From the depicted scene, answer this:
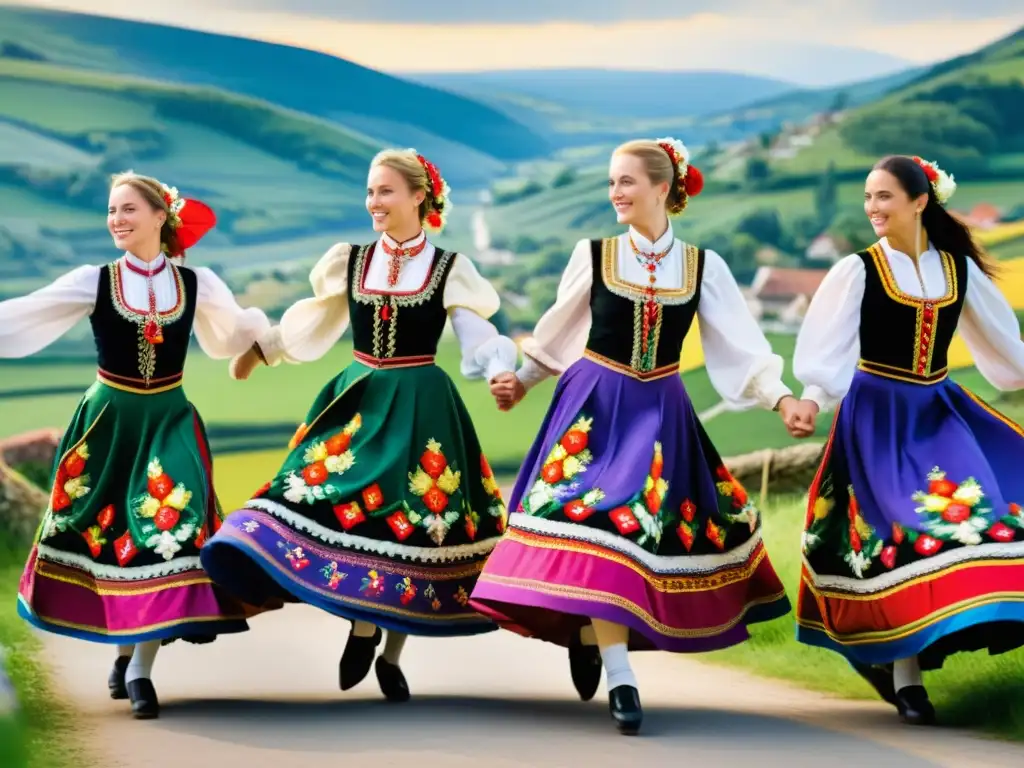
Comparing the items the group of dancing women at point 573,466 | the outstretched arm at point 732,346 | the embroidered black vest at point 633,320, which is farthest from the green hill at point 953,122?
the embroidered black vest at point 633,320

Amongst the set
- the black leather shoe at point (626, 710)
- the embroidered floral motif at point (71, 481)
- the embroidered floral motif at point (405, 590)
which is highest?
the embroidered floral motif at point (71, 481)

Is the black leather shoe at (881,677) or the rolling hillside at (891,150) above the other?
the rolling hillside at (891,150)

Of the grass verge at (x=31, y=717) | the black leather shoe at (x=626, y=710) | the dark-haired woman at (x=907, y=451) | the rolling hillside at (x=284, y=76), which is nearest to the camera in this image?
the grass verge at (x=31, y=717)

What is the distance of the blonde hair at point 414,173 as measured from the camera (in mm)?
5328

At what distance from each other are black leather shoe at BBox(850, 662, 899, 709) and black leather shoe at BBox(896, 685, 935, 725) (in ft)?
0.57

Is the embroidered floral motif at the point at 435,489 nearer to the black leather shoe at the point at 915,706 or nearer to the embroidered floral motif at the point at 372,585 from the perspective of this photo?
the embroidered floral motif at the point at 372,585

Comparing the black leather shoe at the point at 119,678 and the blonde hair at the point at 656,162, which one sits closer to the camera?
the blonde hair at the point at 656,162

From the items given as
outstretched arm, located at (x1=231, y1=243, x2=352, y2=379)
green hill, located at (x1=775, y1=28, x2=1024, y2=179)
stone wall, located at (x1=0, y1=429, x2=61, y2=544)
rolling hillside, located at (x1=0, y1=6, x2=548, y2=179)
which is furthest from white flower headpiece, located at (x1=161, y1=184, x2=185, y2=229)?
green hill, located at (x1=775, y1=28, x2=1024, y2=179)

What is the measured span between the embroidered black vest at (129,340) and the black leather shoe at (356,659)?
0.92m

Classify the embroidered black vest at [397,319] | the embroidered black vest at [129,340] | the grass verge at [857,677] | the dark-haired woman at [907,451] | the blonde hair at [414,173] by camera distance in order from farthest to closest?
the blonde hair at [414,173] < the embroidered black vest at [397,319] < the embroidered black vest at [129,340] < the grass verge at [857,677] < the dark-haired woman at [907,451]

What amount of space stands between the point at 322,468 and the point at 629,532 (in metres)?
0.92

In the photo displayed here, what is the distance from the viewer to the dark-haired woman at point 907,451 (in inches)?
188

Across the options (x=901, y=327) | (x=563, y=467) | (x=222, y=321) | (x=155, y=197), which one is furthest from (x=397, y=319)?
(x=901, y=327)

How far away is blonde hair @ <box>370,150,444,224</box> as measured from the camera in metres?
5.33
